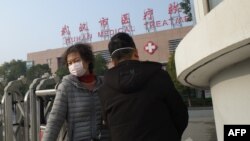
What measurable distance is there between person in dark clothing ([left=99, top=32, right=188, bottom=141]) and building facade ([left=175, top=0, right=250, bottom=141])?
1.30 feet

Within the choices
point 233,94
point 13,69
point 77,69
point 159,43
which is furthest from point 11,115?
point 13,69

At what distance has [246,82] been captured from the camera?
214 centimetres

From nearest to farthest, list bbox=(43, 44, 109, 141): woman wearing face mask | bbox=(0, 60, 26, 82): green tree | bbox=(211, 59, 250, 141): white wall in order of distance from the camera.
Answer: bbox=(211, 59, 250, 141): white wall
bbox=(43, 44, 109, 141): woman wearing face mask
bbox=(0, 60, 26, 82): green tree

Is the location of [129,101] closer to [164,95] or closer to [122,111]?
[122,111]

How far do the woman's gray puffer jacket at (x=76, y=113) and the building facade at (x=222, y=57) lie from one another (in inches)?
29.1

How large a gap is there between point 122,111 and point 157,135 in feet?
0.76

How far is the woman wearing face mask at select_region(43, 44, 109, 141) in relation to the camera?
232 centimetres

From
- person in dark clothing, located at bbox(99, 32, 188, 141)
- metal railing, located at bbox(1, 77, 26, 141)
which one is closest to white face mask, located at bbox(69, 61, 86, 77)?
person in dark clothing, located at bbox(99, 32, 188, 141)

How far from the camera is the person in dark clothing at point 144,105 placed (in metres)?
1.77

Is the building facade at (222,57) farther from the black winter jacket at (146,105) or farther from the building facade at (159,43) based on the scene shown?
the building facade at (159,43)

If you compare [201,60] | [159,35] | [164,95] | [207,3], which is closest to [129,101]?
[164,95]

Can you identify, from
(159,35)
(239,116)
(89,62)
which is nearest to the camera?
(239,116)

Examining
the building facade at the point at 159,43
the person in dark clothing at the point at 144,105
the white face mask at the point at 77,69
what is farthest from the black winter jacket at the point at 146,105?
the building facade at the point at 159,43

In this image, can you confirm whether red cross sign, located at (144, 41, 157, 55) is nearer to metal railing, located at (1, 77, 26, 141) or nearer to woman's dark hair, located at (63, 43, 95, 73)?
metal railing, located at (1, 77, 26, 141)
